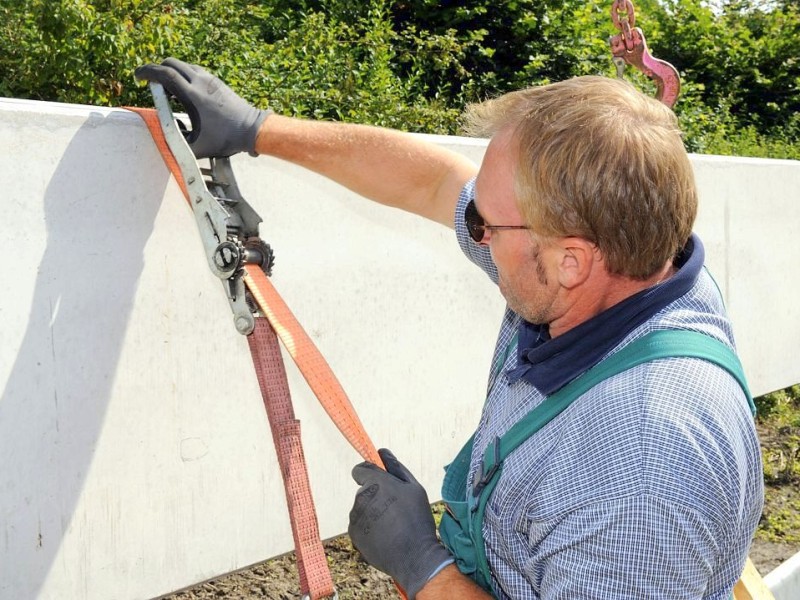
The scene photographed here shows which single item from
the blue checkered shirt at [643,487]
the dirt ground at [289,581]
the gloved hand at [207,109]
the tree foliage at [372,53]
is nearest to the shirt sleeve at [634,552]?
the blue checkered shirt at [643,487]

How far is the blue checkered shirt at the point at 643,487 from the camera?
4.90 feet

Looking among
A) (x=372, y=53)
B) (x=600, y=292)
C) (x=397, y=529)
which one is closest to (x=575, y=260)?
(x=600, y=292)

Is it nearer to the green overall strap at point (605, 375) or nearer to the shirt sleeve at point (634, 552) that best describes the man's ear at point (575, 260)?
the green overall strap at point (605, 375)

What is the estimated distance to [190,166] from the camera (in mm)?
2303

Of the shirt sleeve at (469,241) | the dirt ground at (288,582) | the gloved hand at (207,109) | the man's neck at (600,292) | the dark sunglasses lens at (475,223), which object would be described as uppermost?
the gloved hand at (207,109)

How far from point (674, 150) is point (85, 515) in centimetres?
181

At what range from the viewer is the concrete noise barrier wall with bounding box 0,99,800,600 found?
7.64 feet

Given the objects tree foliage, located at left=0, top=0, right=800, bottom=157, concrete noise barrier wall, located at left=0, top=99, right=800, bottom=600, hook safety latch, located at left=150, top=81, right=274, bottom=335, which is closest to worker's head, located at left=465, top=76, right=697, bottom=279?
hook safety latch, located at left=150, top=81, right=274, bottom=335

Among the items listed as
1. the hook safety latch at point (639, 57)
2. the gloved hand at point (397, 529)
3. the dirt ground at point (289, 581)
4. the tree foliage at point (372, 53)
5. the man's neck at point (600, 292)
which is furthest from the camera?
the tree foliage at point (372, 53)

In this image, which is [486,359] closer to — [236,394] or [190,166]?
[236,394]

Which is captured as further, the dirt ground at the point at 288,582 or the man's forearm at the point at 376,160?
the dirt ground at the point at 288,582

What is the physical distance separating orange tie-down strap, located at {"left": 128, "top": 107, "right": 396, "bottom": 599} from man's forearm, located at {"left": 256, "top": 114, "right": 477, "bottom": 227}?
1.04ft

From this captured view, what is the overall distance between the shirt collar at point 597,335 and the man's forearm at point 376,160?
38.3 inches

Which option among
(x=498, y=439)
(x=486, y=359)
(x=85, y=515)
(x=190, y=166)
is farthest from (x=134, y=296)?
(x=486, y=359)
